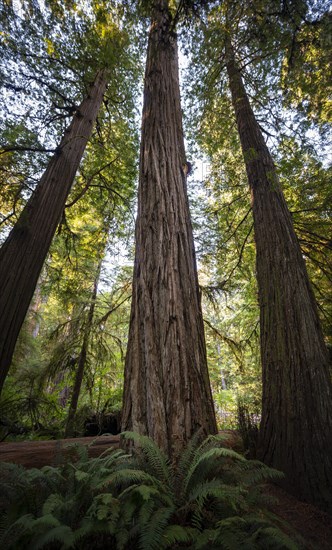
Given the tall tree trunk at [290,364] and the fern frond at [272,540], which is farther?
the tall tree trunk at [290,364]

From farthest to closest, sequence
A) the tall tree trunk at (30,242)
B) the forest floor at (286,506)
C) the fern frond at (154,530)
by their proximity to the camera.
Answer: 1. the tall tree trunk at (30,242)
2. the forest floor at (286,506)
3. the fern frond at (154,530)

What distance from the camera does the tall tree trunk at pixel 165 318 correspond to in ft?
6.43

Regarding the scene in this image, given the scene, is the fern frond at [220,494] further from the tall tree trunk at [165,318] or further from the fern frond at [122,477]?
the tall tree trunk at [165,318]

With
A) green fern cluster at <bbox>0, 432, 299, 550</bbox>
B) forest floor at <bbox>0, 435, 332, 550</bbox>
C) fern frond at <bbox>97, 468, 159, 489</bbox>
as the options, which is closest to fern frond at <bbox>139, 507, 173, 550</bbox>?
green fern cluster at <bbox>0, 432, 299, 550</bbox>

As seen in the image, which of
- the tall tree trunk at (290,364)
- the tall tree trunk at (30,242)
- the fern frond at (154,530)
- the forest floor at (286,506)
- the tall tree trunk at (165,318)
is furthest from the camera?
the tall tree trunk at (30,242)

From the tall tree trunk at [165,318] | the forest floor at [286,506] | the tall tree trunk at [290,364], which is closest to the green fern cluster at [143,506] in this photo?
the tall tree trunk at [165,318]

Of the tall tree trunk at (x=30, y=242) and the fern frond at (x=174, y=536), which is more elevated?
the tall tree trunk at (x=30, y=242)

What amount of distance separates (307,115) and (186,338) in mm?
4624

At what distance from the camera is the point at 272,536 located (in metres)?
1.23

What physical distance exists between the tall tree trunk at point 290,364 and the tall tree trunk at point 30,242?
357 centimetres

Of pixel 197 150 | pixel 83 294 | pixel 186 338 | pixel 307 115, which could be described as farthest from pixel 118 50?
pixel 186 338

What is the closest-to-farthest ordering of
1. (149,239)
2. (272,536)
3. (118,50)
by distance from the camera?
(272,536) → (149,239) → (118,50)

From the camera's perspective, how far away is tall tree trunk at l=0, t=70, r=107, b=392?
343 centimetres

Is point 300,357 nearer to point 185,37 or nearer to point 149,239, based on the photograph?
point 149,239
